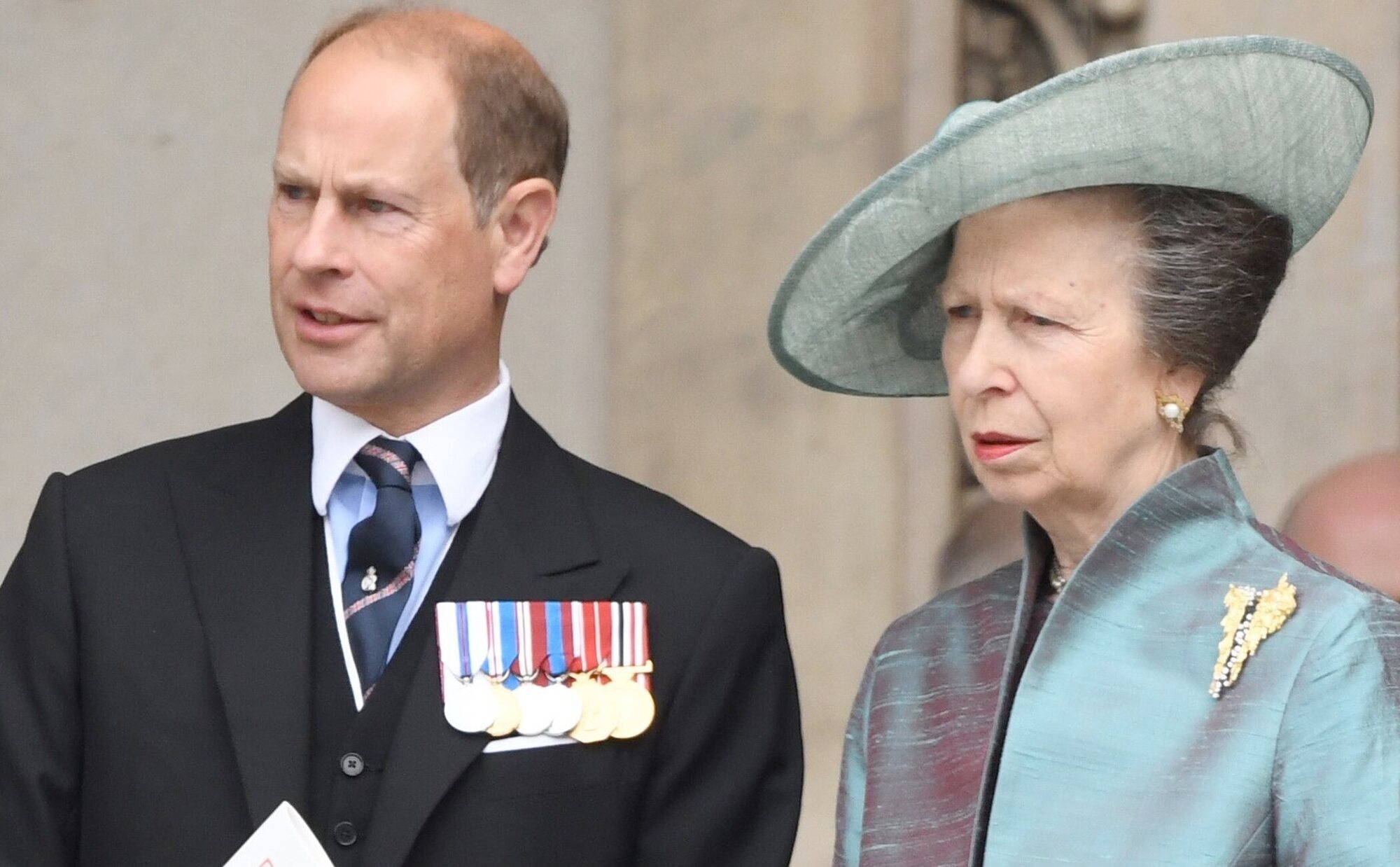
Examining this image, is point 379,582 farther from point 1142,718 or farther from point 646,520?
point 1142,718

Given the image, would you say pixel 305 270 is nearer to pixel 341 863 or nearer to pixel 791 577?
pixel 341 863

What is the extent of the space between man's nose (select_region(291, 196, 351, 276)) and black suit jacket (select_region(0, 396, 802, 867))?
0.98 ft

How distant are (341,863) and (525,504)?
0.51 meters

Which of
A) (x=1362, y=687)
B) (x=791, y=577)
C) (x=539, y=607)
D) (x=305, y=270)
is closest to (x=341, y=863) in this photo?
(x=539, y=607)

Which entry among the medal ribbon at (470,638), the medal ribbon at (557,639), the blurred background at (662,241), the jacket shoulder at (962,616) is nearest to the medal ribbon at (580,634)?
the medal ribbon at (557,639)

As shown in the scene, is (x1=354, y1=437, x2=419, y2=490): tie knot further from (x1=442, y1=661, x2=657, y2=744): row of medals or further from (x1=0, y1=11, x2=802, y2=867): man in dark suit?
(x1=442, y1=661, x2=657, y2=744): row of medals

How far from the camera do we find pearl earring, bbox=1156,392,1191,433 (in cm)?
277

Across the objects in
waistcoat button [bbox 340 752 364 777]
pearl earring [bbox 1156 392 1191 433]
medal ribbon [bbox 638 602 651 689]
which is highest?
pearl earring [bbox 1156 392 1191 433]

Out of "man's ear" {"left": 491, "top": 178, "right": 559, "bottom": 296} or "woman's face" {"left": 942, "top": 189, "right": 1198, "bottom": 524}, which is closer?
"woman's face" {"left": 942, "top": 189, "right": 1198, "bottom": 524}

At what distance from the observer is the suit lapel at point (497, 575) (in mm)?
2826

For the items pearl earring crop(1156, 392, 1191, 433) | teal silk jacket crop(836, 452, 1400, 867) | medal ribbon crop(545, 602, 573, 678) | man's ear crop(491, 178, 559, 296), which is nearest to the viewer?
teal silk jacket crop(836, 452, 1400, 867)

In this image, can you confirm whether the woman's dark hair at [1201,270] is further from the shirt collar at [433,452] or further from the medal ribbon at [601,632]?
the shirt collar at [433,452]

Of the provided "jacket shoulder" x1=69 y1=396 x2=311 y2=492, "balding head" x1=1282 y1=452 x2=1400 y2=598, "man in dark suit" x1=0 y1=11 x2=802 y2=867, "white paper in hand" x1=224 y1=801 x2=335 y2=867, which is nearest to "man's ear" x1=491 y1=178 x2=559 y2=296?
"man in dark suit" x1=0 y1=11 x2=802 y2=867

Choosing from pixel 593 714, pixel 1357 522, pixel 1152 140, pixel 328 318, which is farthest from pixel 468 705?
pixel 1357 522
